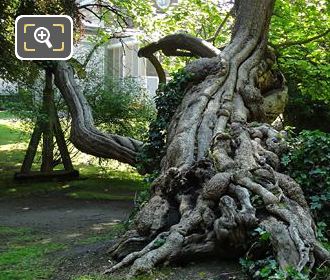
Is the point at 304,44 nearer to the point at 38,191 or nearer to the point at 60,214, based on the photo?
the point at 60,214

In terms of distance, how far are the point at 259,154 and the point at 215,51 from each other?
438 centimetres

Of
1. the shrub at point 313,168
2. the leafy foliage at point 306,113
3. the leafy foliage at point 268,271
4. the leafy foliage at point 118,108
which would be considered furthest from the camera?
the leafy foliage at point 306,113

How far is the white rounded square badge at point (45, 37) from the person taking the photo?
5953 mm

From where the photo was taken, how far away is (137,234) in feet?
17.6

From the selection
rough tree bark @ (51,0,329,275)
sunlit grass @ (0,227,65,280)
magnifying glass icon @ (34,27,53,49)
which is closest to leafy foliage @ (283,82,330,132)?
rough tree bark @ (51,0,329,275)

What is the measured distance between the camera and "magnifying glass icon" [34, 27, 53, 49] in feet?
19.5

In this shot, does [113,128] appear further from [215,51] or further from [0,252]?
[0,252]

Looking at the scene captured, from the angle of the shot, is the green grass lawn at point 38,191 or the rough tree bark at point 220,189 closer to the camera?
the rough tree bark at point 220,189

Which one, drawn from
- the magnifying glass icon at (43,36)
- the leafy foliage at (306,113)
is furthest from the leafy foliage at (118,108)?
the magnifying glass icon at (43,36)

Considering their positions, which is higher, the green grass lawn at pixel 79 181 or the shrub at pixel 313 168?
the shrub at pixel 313 168

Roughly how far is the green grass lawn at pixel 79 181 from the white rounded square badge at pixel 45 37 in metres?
5.73

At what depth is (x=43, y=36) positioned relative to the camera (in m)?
6.00

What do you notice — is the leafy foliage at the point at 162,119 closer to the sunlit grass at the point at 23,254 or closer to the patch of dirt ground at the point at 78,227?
the patch of dirt ground at the point at 78,227

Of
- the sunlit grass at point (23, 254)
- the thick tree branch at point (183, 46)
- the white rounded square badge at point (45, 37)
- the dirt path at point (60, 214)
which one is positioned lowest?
the dirt path at point (60, 214)
